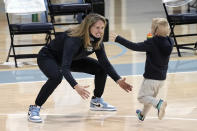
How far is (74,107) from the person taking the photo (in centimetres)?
606

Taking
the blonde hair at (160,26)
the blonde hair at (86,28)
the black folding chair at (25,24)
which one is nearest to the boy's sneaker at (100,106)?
the blonde hair at (86,28)

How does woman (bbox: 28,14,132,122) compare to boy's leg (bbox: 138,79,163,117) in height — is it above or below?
above

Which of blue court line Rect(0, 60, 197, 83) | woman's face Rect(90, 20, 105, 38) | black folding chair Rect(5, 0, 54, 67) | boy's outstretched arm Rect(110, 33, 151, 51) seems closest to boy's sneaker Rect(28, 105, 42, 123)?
woman's face Rect(90, 20, 105, 38)

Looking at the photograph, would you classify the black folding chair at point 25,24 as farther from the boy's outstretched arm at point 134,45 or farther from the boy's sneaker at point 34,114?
the boy's outstretched arm at point 134,45

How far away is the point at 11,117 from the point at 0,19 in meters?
6.78

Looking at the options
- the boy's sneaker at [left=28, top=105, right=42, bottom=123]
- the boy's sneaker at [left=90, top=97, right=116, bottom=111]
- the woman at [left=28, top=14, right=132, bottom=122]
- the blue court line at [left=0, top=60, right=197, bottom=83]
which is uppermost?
the woman at [left=28, top=14, right=132, bottom=122]

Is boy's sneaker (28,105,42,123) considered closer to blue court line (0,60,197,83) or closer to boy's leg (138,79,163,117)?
boy's leg (138,79,163,117)

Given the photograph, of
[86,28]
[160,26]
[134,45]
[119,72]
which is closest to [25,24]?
[119,72]

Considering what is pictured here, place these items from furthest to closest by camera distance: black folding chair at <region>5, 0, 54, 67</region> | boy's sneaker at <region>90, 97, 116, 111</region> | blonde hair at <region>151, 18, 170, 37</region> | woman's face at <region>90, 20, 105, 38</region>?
black folding chair at <region>5, 0, 54, 67</region>, boy's sneaker at <region>90, 97, 116, 111</region>, woman's face at <region>90, 20, 105, 38</region>, blonde hair at <region>151, 18, 170, 37</region>

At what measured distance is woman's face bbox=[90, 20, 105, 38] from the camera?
17.1ft

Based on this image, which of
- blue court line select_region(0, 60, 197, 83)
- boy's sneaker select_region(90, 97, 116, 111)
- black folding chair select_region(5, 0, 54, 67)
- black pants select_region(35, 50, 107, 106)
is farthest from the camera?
black folding chair select_region(5, 0, 54, 67)

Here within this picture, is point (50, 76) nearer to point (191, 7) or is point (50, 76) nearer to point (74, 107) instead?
point (74, 107)

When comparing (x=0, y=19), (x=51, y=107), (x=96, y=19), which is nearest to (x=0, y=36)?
(x=0, y=19)

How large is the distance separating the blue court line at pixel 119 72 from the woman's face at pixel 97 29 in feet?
6.97
